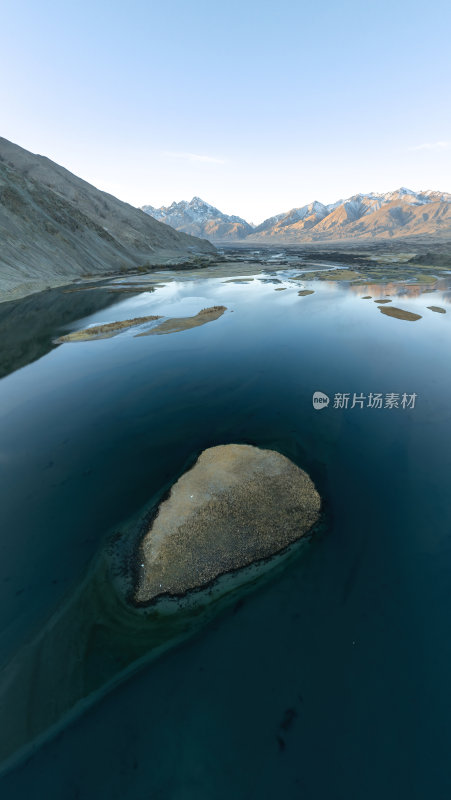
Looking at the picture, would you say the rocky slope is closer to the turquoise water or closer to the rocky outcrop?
the turquoise water

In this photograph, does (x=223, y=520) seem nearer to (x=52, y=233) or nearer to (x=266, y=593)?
(x=266, y=593)

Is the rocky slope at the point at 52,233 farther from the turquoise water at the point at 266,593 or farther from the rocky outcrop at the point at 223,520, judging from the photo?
the rocky outcrop at the point at 223,520

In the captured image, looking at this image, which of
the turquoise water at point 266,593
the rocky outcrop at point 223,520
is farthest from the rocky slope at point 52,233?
the rocky outcrop at point 223,520

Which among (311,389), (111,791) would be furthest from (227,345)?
(111,791)

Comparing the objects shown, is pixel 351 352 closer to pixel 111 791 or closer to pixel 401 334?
pixel 401 334

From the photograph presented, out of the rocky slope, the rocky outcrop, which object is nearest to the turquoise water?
the rocky outcrop

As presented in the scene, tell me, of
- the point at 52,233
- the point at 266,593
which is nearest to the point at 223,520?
the point at 266,593
